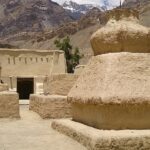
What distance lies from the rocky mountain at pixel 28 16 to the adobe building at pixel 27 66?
268 ft

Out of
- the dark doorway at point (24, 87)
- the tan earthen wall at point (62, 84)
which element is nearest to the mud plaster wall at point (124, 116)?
the tan earthen wall at point (62, 84)

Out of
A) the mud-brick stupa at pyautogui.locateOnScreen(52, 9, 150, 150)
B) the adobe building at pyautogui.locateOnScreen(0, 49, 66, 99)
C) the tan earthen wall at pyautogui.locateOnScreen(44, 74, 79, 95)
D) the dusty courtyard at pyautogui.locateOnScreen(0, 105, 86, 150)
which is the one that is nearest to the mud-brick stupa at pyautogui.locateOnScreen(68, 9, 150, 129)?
the mud-brick stupa at pyautogui.locateOnScreen(52, 9, 150, 150)

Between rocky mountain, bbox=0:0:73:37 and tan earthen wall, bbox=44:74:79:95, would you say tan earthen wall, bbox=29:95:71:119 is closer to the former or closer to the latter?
tan earthen wall, bbox=44:74:79:95

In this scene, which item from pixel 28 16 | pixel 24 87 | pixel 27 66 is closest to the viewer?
pixel 27 66

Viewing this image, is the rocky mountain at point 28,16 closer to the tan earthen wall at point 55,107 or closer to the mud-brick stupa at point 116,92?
the tan earthen wall at point 55,107

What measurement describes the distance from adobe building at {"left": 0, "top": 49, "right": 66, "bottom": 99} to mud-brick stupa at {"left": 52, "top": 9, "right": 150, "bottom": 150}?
17.7 meters

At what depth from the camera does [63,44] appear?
41188mm

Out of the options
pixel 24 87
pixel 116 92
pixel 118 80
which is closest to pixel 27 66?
pixel 24 87

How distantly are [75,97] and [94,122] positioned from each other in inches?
33.8

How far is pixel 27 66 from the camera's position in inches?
1077

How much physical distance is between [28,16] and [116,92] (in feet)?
357

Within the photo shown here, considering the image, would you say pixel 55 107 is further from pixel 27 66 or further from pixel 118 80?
pixel 27 66

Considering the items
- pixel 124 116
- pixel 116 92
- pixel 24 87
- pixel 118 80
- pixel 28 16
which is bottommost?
pixel 24 87

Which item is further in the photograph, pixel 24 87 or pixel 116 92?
pixel 24 87
